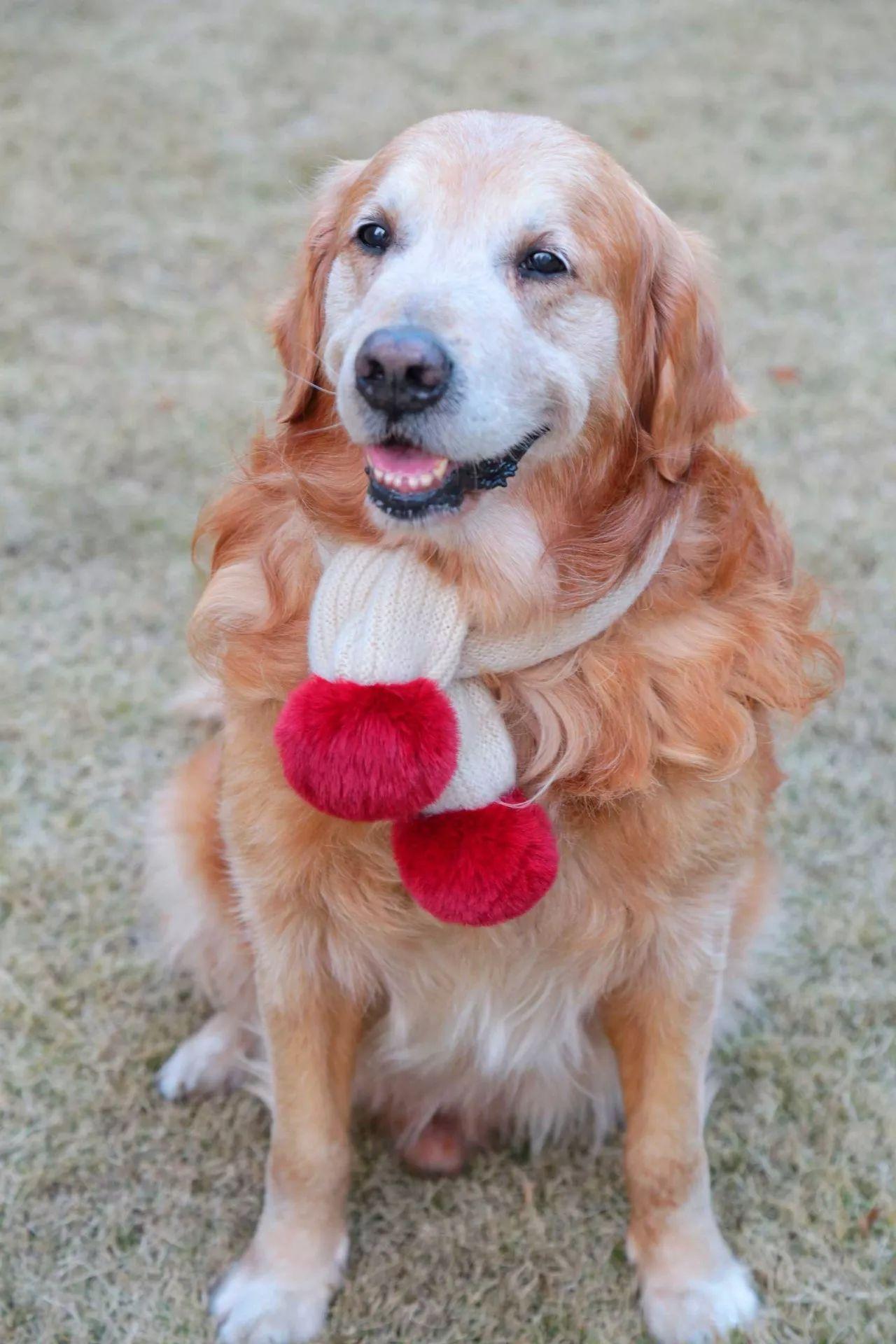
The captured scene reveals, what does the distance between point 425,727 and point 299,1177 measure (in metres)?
1.07

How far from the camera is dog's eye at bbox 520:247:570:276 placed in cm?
207

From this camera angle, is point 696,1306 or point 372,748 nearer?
point 372,748

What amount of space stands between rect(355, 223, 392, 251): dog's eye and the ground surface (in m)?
0.54

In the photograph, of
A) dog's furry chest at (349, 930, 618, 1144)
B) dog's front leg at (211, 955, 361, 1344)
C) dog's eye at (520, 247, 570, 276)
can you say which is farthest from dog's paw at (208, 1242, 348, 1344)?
dog's eye at (520, 247, 570, 276)

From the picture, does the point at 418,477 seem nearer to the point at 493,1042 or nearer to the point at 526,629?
the point at 526,629

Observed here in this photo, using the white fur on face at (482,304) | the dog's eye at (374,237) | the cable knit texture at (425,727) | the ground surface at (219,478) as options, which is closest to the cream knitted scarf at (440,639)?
the cable knit texture at (425,727)

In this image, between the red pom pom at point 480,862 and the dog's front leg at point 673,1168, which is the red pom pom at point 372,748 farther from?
the dog's front leg at point 673,1168

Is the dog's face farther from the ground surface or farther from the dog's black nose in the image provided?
the ground surface

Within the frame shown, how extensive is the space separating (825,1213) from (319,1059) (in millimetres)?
1067

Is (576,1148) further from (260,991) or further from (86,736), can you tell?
(86,736)

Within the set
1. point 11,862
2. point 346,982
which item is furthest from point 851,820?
point 11,862

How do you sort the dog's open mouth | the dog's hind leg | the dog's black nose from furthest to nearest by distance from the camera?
1. the dog's hind leg
2. the dog's open mouth
3. the dog's black nose

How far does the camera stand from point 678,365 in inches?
85.8

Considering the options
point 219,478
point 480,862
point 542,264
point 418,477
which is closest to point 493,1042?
point 480,862
